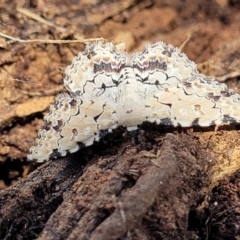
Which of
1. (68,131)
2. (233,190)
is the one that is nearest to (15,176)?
(68,131)

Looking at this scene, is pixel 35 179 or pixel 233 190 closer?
pixel 233 190

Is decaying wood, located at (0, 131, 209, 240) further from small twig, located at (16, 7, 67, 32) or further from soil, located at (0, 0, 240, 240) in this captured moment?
small twig, located at (16, 7, 67, 32)

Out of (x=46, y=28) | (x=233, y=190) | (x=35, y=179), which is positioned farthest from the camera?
(x=46, y=28)

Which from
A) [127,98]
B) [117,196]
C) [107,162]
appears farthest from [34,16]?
[117,196]

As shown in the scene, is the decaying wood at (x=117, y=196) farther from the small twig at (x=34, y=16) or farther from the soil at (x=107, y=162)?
the small twig at (x=34, y=16)

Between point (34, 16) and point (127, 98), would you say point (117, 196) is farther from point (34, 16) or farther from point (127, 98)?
point (34, 16)

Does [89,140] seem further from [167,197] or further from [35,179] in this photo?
[167,197]

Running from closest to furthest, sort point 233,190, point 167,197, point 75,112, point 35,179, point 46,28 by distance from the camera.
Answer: point 167,197 < point 233,190 < point 35,179 < point 75,112 < point 46,28
